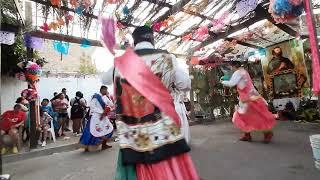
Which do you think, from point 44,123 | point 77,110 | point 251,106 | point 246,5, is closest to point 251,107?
point 251,106

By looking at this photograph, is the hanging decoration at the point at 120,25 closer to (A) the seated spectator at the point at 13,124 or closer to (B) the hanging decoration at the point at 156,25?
(B) the hanging decoration at the point at 156,25

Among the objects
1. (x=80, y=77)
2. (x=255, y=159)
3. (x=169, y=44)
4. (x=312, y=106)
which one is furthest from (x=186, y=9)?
Answer: (x=80, y=77)

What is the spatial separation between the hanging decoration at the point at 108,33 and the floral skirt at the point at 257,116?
502cm

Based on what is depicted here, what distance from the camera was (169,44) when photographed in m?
13.0

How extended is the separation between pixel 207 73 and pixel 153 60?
12.6 meters

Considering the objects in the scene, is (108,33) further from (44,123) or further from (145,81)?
(44,123)

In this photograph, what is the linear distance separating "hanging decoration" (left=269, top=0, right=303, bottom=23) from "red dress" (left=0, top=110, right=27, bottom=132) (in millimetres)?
7395

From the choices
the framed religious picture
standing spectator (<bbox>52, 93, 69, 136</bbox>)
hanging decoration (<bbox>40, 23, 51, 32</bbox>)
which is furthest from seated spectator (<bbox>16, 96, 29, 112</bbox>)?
the framed religious picture

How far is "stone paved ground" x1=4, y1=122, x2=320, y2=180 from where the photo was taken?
4.89 m

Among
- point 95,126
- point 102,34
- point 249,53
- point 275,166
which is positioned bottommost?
point 275,166

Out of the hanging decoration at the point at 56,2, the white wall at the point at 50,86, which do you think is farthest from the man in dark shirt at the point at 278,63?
the hanging decoration at the point at 56,2

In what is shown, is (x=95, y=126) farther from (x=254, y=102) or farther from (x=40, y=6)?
(x=254, y=102)

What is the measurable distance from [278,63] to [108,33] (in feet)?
44.1

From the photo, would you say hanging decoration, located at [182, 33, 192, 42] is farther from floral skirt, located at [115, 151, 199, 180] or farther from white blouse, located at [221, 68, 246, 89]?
floral skirt, located at [115, 151, 199, 180]
